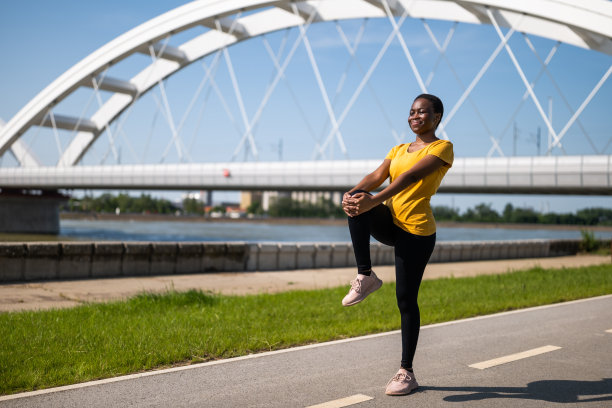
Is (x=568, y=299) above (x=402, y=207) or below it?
below

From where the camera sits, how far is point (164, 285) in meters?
11.5

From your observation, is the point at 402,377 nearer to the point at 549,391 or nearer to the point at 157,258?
the point at 549,391

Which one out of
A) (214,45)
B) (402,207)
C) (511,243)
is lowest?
(511,243)

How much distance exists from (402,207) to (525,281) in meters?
9.09

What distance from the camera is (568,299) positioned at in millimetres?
9727

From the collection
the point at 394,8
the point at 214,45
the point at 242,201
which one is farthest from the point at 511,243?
the point at 242,201

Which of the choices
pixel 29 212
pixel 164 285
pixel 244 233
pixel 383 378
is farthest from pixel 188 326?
pixel 244 233

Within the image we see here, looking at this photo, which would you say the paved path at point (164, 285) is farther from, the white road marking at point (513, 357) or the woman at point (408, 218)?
the woman at point (408, 218)

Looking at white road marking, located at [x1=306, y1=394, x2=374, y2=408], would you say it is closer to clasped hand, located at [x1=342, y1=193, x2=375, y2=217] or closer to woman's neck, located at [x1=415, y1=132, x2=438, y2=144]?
clasped hand, located at [x1=342, y1=193, x2=375, y2=217]

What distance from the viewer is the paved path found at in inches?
358

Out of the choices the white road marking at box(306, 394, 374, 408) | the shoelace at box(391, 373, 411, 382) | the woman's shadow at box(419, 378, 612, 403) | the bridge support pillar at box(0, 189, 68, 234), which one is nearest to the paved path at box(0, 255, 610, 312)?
the white road marking at box(306, 394, 374, 408)

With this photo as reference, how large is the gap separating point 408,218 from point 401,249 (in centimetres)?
19

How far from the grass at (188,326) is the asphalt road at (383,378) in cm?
33

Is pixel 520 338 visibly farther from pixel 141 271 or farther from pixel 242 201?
pixel 242 201
